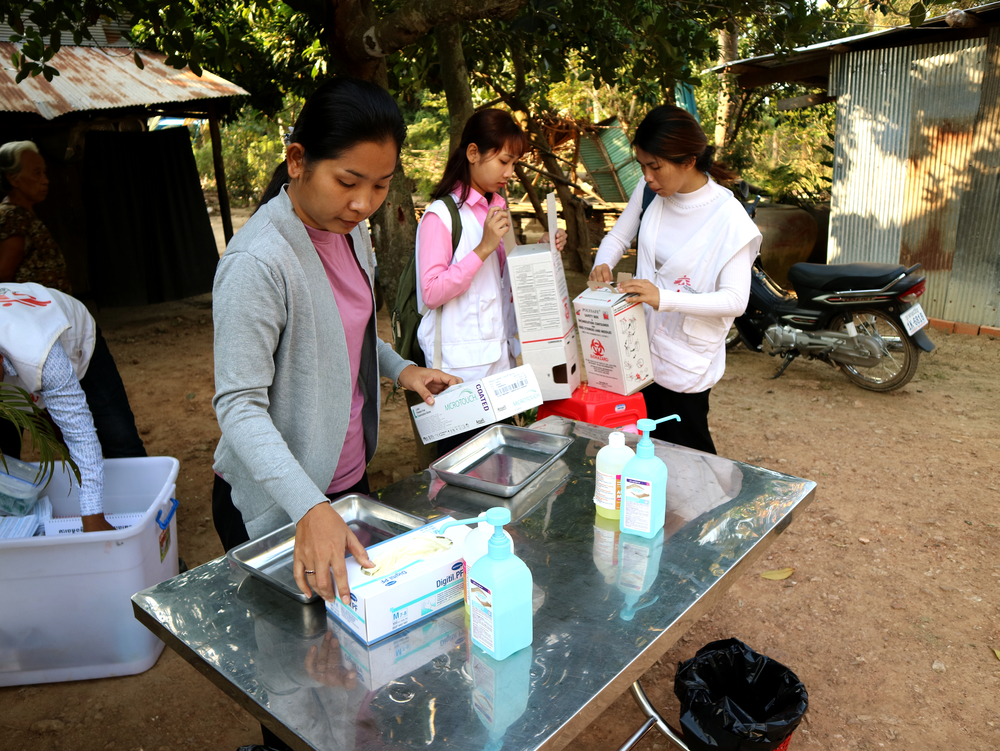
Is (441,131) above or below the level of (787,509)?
above

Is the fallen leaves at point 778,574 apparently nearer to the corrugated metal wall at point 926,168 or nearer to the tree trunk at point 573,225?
the corrugated metal wall at point 926,168

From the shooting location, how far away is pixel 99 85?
22.3 feet

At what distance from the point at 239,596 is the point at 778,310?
4.92 meters

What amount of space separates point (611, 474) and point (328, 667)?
2.46 ft

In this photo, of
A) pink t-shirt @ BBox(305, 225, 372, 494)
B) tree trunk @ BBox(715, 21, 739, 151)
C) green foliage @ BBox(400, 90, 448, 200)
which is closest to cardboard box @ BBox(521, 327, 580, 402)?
pink t-shirt @ BBox(305, 225, 372, 494)

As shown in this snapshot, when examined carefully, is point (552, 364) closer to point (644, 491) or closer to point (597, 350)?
point (597, 350)

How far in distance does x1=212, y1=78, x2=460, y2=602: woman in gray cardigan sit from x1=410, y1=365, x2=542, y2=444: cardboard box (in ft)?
1.46

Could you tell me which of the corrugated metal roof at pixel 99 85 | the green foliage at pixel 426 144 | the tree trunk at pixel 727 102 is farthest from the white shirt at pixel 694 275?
the green foliage at pixel 426 144

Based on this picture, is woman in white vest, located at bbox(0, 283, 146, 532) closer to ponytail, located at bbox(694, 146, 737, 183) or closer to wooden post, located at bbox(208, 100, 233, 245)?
ponytail, located at bbox(694, 146, 737, 183)

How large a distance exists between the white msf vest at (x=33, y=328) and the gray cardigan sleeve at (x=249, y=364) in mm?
1193

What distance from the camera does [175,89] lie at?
7086mm

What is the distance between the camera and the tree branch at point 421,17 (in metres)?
2.96

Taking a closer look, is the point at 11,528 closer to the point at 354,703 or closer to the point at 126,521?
the point at 126,521

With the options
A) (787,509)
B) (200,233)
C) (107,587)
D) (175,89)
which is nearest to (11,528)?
(107,587)
